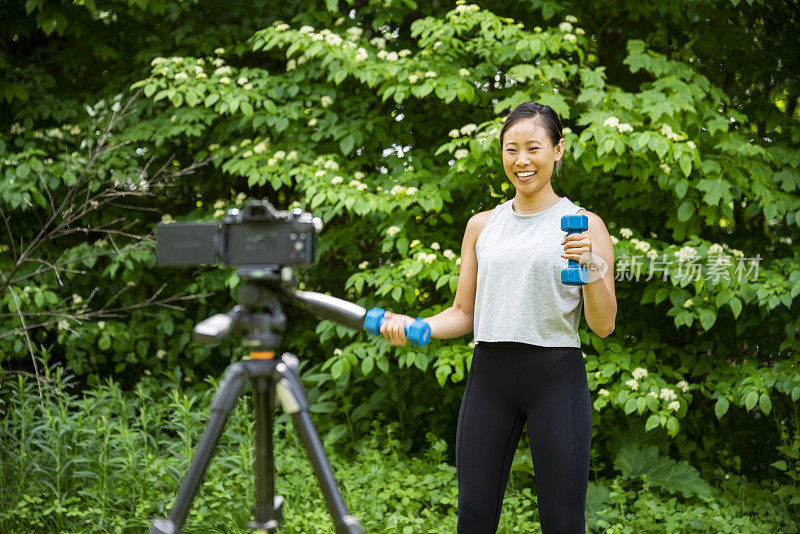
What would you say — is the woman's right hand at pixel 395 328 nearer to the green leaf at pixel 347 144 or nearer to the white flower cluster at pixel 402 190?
the white flower cluster at pixel 402 190

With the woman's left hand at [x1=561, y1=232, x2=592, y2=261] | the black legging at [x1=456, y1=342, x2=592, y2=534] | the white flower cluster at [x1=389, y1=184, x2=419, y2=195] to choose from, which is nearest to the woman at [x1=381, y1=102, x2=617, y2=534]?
the black legging at [x1=456, y1=342, x2=592, y2=534]

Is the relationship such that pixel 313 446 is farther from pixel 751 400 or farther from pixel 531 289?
pixel 751 400

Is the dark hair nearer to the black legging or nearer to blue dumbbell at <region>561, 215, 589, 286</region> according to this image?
blue dumbbell at <region>561, 215, 589, 286</region>

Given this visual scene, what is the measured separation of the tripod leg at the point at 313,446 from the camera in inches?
50.0

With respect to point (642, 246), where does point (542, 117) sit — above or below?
above

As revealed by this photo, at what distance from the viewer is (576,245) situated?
181cm

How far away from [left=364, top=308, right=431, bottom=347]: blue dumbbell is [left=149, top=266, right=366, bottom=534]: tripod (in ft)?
1.44

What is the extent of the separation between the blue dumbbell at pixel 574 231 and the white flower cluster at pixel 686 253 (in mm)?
1747

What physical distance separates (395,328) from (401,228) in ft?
6.06

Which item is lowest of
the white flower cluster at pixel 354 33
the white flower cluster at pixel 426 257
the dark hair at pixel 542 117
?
the white flower cluster at pixel 426 257

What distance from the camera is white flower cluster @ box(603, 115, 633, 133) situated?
316 centimetres

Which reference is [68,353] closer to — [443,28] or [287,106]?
[287,106]

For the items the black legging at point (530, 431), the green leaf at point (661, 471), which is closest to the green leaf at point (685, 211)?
the green leaf at point (661, 471)

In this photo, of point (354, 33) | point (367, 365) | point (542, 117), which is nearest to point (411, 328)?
point (542, 117)
